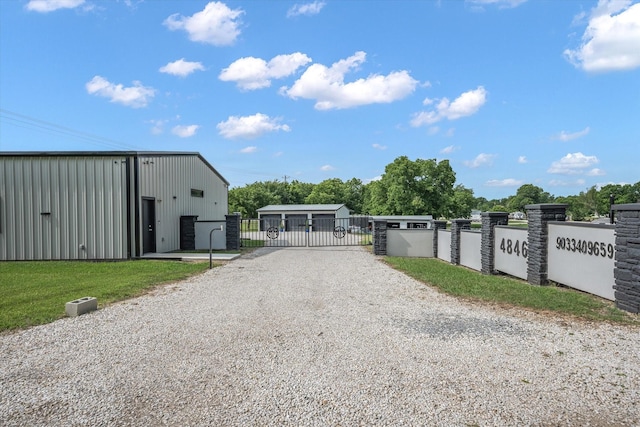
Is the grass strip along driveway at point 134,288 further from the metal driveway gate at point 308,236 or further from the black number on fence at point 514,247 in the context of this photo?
the metal driveway gate at point 308,236

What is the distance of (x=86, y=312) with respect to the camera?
614cm

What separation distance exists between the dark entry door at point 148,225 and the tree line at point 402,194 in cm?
2413

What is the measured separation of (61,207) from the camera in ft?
45.1

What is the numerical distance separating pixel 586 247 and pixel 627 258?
1.28 metres

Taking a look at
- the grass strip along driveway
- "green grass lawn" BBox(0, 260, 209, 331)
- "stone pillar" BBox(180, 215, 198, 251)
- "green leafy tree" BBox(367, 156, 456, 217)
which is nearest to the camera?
the grass strip along driveway

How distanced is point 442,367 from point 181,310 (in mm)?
4427

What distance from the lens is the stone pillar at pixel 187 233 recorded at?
18.0 metres

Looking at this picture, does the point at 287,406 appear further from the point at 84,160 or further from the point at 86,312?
the point at 84,160

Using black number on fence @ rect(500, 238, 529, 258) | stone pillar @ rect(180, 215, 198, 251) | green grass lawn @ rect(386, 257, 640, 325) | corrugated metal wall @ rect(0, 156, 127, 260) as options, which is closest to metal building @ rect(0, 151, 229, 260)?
corrugated metal wall @ rect(0, 156, 127, 260)

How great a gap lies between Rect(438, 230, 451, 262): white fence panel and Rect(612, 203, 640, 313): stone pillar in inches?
302

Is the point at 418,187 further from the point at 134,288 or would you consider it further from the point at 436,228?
the point at 134,288

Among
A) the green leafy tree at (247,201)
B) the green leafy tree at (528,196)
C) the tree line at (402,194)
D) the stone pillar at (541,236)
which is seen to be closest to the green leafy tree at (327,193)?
the tree line at (402,194)

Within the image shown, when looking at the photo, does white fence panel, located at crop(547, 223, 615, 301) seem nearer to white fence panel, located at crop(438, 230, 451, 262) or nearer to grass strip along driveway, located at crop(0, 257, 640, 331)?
grass strip along driveway, located at crop(0, 257, 640, 331)

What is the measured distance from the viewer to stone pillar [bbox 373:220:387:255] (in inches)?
620
